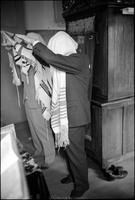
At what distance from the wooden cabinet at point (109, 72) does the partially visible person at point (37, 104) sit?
529mm

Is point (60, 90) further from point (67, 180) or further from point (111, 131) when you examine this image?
point (67, 180)

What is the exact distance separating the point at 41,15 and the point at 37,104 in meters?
2.10

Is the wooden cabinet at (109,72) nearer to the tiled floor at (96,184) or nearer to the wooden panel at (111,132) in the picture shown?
the wooden panel at (111,132)

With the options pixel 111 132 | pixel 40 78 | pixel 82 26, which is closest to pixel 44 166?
pixel 111 132

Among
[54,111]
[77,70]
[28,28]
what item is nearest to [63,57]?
[77,70]

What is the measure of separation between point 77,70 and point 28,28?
7.77 feet

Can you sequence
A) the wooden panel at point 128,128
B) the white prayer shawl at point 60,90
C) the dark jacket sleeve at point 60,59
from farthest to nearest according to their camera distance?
the wooden panel at point 128,128, the white prayer shawl at point 60,90, the dark jacket sleeve at point 60,59

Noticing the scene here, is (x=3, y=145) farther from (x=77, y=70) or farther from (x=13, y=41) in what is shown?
(x=13, y=41)

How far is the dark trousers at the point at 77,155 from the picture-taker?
6.34 feet

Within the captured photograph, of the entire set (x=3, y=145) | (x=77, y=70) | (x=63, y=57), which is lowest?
(x=3, y=145)

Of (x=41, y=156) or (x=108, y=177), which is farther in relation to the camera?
(x=41, y=156)

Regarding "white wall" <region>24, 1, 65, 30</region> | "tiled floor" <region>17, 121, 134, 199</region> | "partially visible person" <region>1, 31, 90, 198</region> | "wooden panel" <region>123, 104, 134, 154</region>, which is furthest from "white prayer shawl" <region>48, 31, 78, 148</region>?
"white wall" <region>24, 1, 65, 30</region>

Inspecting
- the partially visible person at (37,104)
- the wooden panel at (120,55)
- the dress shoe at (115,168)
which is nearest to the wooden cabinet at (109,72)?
the wooden panel at (120,55)

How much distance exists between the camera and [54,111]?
1975 millimetres
